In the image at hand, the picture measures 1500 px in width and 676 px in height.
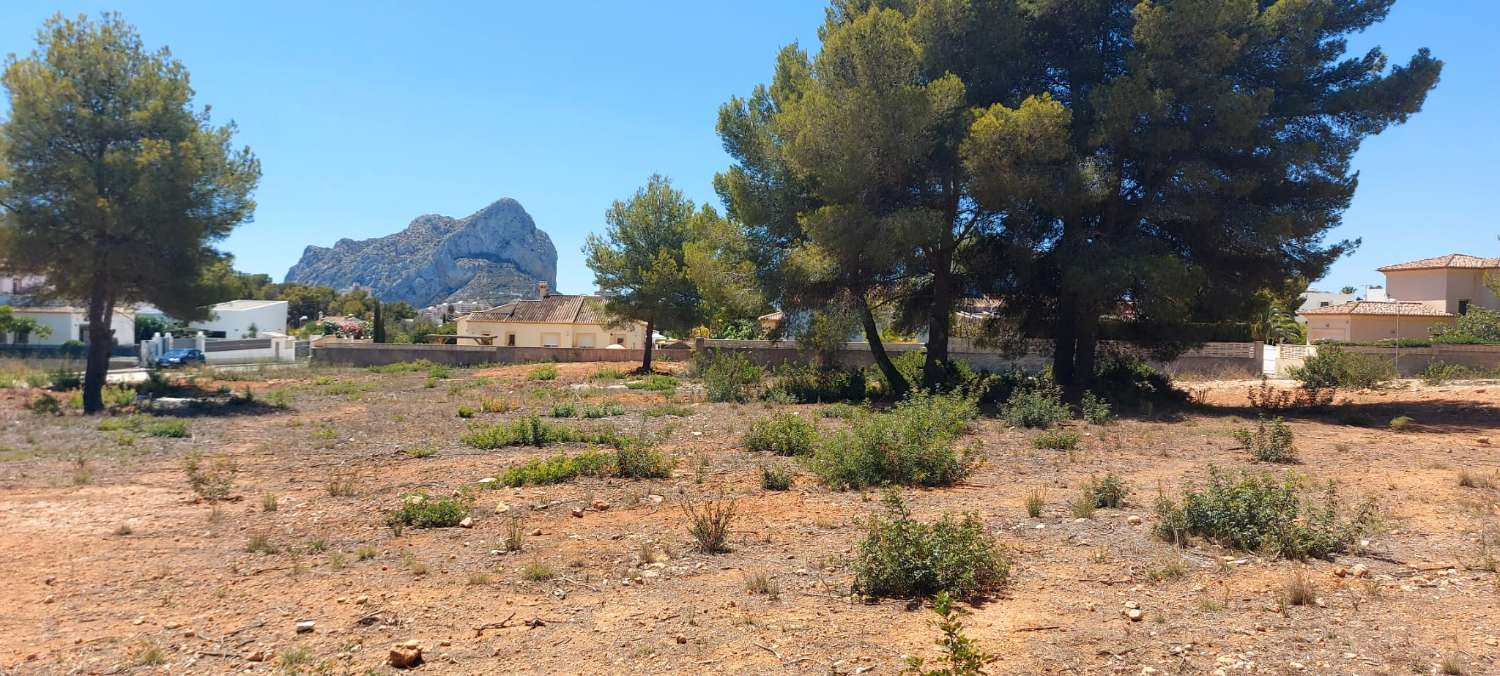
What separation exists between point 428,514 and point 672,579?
314cm

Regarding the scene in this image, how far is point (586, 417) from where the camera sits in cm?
1803

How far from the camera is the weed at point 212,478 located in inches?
386

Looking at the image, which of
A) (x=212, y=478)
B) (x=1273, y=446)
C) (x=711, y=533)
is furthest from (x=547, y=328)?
(x=711, y=533)

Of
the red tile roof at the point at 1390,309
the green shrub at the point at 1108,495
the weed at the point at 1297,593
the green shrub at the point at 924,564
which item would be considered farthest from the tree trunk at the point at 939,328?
the red tile roof at the point at 1390,309

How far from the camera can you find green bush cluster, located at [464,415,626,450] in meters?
13.8

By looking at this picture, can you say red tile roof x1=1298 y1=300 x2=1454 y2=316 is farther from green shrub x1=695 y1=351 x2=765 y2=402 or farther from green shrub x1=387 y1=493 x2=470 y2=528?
green shrub x1=387 y1=493 x2=470 y2=528

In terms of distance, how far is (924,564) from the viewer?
5789 millimetres

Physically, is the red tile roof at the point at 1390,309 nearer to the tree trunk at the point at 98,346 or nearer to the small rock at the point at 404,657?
the small rock at the point at 404,657

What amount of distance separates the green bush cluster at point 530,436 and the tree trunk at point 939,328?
31.8 feet

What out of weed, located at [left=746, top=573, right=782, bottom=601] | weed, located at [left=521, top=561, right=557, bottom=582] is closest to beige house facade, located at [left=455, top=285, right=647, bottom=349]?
weed, located at [left=521, top=561, right=557, bottom=582]

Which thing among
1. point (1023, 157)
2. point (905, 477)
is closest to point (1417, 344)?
point (1023, 157)

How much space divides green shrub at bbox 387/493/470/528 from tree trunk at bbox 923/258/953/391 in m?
14.3

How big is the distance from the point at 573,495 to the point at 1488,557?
25.7 ft

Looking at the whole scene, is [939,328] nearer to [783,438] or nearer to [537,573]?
[783,438]
